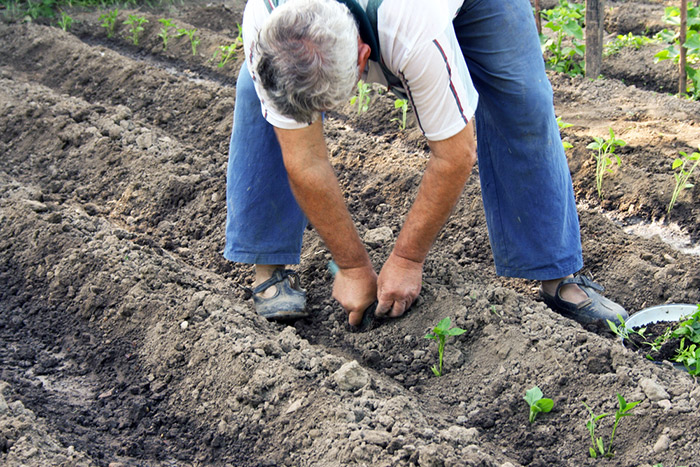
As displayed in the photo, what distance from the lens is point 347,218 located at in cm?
238

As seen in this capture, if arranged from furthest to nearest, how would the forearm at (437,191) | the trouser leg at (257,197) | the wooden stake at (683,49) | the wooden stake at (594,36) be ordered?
the wooden stake at (594,36) → the wooden stake at (683,49) → the trouser leg at (257,197) → the forearm at (437,191)

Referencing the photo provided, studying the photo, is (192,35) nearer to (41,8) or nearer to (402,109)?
(41,8)

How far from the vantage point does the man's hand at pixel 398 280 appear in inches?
95.9

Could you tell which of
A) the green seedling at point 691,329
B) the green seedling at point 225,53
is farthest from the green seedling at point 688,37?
the green seedling at point 225,53

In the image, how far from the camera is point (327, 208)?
2.34m

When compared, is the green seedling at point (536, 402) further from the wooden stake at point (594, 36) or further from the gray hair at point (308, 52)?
the wooden stake at point (594, 36)

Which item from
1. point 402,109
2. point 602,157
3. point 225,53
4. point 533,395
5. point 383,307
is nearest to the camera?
point 533,395

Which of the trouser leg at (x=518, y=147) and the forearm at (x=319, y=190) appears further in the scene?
the trouser leg at (x=518, y=147)

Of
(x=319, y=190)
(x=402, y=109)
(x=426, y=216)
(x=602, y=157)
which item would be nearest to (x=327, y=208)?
(x=319, y=190)

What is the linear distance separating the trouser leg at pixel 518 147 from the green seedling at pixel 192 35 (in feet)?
13.5

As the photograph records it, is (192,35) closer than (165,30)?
Yes

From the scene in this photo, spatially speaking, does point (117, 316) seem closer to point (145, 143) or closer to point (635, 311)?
point (145, 143)

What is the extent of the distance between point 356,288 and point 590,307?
3.23ft

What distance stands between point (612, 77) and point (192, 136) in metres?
3.41
